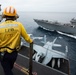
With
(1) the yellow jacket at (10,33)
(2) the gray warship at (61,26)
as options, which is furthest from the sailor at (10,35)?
(2) the gray warship at (61,26)

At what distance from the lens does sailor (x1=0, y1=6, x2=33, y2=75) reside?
390cm

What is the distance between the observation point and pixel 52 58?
58.6 feet

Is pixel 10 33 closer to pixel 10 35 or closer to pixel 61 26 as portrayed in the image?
pixel 10 35

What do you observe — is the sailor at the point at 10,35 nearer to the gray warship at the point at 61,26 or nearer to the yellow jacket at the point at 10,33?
the yellow jacket at the point at 10,33

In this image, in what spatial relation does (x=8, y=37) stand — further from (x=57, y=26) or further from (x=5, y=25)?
(x=57, y=26)

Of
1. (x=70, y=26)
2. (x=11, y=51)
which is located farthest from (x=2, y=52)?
(x=70, y=26)

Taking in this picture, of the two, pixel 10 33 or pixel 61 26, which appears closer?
pixel 10 33

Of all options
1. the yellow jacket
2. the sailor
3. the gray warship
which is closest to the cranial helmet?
the sailor

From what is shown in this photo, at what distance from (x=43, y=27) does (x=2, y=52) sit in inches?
2223

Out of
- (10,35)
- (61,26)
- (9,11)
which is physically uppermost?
(9,11)

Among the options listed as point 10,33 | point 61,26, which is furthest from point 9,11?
point 61,26

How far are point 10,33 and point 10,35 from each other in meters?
0.06

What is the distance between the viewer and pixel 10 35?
12.9 ft

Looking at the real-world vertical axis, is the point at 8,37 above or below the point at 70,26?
above
